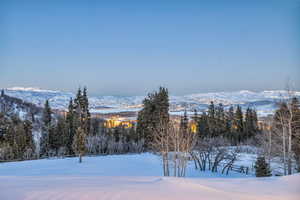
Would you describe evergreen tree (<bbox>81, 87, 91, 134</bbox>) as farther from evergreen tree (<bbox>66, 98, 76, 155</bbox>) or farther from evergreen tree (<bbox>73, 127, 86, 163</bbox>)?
evergreen tree (<bbox>73, 127, 86, 163</bbox>)

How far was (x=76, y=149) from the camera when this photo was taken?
22.0 metres

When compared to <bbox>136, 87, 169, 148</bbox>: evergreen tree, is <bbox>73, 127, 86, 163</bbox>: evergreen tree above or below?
below

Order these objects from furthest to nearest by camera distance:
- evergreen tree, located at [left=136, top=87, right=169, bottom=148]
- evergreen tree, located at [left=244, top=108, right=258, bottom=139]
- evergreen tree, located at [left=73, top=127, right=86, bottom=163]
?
1. evergreen tree, located at [left=244, top=108, right=258, bottom=139]
2. evergreen tree, located at [left=136, top=87, right=169, bottom=148]
3. evergreen tree, located at [left=73, top=127, right=86, bottom=163]

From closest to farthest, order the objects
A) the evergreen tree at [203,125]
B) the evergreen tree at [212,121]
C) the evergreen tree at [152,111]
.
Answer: the evergreen tree at [152,111]
the evergreen tree at [212,121]
the evergreen tree at [203,125]

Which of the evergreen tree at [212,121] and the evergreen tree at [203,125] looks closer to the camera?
the evergreen tree at [212,121]

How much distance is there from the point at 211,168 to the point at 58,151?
20.5 meters

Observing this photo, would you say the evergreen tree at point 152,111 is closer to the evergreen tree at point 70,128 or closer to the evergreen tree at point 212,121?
the evergreen tree at point 70,128

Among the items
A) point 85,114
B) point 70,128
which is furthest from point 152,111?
point 70,128

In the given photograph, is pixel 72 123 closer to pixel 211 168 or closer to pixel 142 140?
pixel 142 140

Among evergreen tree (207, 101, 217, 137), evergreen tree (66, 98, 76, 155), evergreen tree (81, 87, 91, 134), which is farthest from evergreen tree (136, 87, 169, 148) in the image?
evergreen tree (207, 101, 217, 137)

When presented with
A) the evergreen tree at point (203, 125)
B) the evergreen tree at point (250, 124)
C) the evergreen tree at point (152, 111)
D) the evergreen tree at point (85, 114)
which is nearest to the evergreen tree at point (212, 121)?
Result: the evergreen tree at point (203, 125)

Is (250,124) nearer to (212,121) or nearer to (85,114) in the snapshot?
(212,121)

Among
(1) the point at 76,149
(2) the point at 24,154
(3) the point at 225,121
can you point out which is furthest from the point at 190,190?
(3) the point at 225,121

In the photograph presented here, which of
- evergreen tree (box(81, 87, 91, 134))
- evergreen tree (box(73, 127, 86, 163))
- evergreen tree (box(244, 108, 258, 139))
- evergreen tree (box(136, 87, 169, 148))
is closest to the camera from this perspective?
evergreen tree (box(73, 127, 86, 163))
